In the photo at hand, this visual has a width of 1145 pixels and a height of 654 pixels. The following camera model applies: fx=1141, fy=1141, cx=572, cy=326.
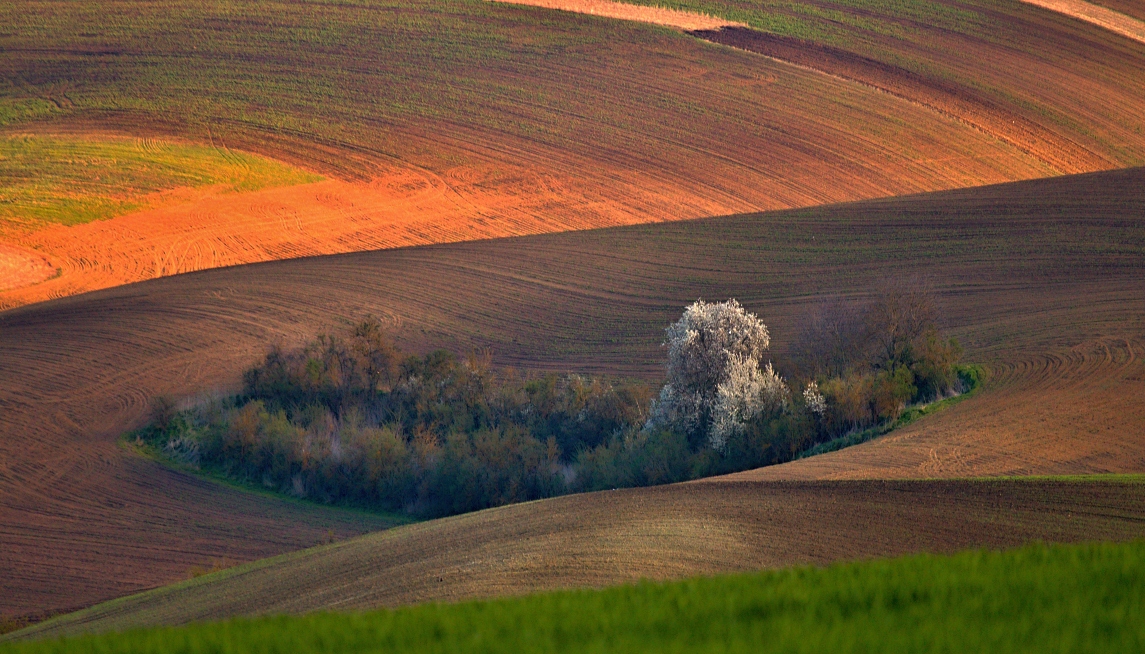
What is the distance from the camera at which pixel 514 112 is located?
49156 millimetres

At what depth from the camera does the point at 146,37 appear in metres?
51.4

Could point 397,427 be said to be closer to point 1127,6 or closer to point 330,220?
point 330,220

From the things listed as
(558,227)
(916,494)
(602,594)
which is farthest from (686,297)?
(602,594)

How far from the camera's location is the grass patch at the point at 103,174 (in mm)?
39844

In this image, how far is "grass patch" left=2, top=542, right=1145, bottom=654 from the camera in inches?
224

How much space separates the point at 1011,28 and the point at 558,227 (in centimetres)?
3059

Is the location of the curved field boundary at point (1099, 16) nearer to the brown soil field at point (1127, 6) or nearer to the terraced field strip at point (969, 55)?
the brown soil field at point (1127, 6)

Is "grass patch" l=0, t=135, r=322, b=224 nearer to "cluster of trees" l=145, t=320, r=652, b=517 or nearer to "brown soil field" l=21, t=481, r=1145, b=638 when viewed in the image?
"cluster of trees" l=145, t=320, r=652, b=517

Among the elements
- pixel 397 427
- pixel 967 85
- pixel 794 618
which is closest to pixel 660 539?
pixel 794 618

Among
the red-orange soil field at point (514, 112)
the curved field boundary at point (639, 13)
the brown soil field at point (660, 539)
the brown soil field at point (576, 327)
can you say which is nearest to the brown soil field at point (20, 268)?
the red-orange soil field at point (514, 112)

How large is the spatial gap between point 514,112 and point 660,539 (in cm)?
3937

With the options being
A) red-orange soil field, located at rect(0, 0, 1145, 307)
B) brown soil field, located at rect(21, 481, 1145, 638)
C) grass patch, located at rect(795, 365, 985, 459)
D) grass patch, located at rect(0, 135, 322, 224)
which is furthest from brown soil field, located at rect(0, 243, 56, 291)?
grass patch, located at rect(795, 365, 985, 459)

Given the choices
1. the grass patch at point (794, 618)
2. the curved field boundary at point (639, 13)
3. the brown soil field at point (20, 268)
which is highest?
the curved field boundary at point (639, 13)

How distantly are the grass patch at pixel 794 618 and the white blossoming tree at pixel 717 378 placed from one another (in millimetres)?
14127
